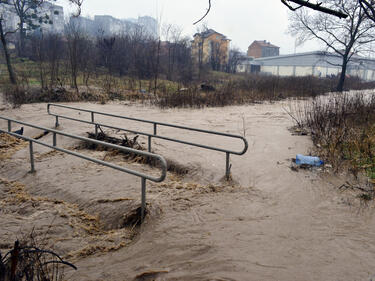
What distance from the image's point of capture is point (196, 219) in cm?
415

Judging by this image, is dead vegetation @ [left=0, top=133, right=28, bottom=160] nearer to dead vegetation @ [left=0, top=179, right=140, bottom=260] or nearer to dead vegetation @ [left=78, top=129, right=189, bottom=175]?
dead vegetation @ [left=78, top=129, right=189, bottom=175]

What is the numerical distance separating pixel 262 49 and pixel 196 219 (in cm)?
7565

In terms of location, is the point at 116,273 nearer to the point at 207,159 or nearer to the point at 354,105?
the point at 207,159

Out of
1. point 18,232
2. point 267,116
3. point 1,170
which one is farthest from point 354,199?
point 267,116

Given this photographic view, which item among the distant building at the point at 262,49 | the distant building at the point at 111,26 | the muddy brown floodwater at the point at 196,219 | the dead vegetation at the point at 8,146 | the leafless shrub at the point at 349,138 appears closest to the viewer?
the muddy brown floodwater at the point at 196,219

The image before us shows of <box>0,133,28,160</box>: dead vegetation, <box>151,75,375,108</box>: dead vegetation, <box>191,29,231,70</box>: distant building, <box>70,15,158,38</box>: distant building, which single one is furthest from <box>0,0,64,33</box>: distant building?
<box>191,29,231,70</box>: distant building

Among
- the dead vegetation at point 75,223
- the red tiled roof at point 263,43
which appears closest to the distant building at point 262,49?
the red tiled roof at point 263,43

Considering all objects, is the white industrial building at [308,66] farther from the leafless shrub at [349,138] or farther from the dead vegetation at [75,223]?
the dead vegetation at [75,223]

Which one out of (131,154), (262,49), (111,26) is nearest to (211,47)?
(262,49)

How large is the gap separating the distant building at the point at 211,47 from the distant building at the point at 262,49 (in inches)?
700

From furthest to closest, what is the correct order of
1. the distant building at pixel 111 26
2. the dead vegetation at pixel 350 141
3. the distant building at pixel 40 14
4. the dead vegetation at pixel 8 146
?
1. the distant building at pixel 111 26
2. the distant building at pixel 40 14
3. the dead vegetation at pixel 8 146
4. the dead vegetation at pixel 350 141

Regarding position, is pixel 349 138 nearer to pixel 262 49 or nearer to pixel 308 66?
pixel 308 66

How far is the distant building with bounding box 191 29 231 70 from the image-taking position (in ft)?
151

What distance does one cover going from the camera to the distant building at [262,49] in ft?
246
